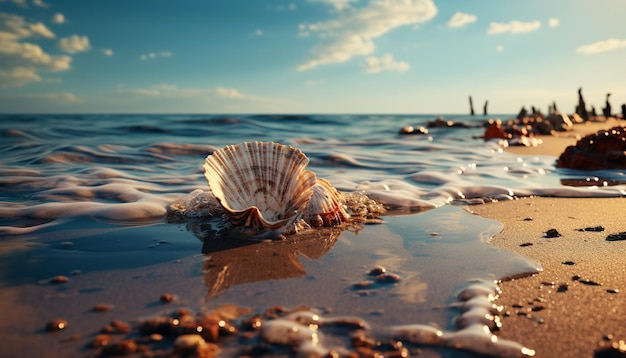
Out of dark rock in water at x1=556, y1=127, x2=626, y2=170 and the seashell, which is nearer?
the seashell

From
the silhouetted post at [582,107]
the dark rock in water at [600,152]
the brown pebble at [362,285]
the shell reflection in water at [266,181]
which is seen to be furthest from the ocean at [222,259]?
the silhouetted post at [582,107]

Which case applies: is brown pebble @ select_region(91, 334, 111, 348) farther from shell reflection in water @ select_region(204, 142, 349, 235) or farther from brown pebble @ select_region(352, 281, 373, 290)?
shell reflection in water @ select_region(204, 142, 349, 235)

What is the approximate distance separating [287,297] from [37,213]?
9.45 feet

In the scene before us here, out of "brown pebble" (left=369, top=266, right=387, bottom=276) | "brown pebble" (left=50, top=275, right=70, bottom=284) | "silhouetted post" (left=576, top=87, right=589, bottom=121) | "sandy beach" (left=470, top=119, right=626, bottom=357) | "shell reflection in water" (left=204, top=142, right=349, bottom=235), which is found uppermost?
"silhouetted post" (left=576, top=87, right=589, bottom=121)

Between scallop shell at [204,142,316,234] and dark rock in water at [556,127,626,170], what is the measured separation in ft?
19.0

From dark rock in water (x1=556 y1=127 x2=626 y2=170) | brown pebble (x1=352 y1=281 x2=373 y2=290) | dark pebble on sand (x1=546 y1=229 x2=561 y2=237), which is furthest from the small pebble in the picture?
dark rock in water (x1=556 y1=127 x2=626 y2=170)

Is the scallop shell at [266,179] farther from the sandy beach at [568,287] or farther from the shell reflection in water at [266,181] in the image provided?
the sandy beach at [568,287]

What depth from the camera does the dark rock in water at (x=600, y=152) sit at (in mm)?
6910

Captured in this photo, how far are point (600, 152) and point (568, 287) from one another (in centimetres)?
607

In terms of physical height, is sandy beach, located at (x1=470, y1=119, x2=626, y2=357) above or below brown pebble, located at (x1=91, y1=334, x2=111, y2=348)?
below

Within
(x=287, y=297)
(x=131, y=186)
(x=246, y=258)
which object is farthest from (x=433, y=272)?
(x=131, y=186)

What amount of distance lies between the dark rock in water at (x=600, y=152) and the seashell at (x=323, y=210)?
5363 mm

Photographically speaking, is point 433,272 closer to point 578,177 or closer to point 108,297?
point 108,297

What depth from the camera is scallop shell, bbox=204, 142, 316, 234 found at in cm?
331
